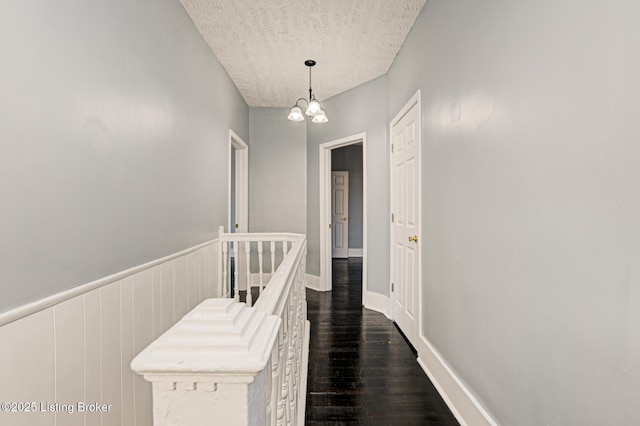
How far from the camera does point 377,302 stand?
3.64 meters

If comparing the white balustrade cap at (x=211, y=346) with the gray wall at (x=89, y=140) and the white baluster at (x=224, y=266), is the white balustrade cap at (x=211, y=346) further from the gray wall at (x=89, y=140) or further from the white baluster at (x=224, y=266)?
the white baluster at (x=224, y=266)

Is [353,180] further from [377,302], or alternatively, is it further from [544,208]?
[544,208]

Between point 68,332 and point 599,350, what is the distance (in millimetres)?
1724

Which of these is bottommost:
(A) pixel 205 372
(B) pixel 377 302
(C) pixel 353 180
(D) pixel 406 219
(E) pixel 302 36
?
(B) pixel 377 302

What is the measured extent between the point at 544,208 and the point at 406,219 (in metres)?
1.78

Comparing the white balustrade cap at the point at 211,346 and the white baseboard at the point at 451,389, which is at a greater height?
the white balustrade cap at the point at 211,346

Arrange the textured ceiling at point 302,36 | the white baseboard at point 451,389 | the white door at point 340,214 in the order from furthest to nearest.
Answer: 1. the white door at point 340,214
2. the textured ceiling at point 302,36
3. the white baseboard at point 451,389

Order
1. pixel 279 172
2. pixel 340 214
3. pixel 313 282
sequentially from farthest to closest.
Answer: pixel 340 214
pixel 279 172
pixel 313 282

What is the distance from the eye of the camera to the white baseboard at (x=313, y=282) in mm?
A: 4483

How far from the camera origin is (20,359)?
1.01m

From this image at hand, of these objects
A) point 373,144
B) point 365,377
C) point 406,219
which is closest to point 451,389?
point 365,377

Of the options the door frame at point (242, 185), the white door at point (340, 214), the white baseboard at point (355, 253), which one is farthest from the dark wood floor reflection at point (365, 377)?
the white baseboard at point (355, 253)

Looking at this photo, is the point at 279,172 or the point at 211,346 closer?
the point at 211,346

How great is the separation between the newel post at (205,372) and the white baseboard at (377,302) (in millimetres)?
3101
